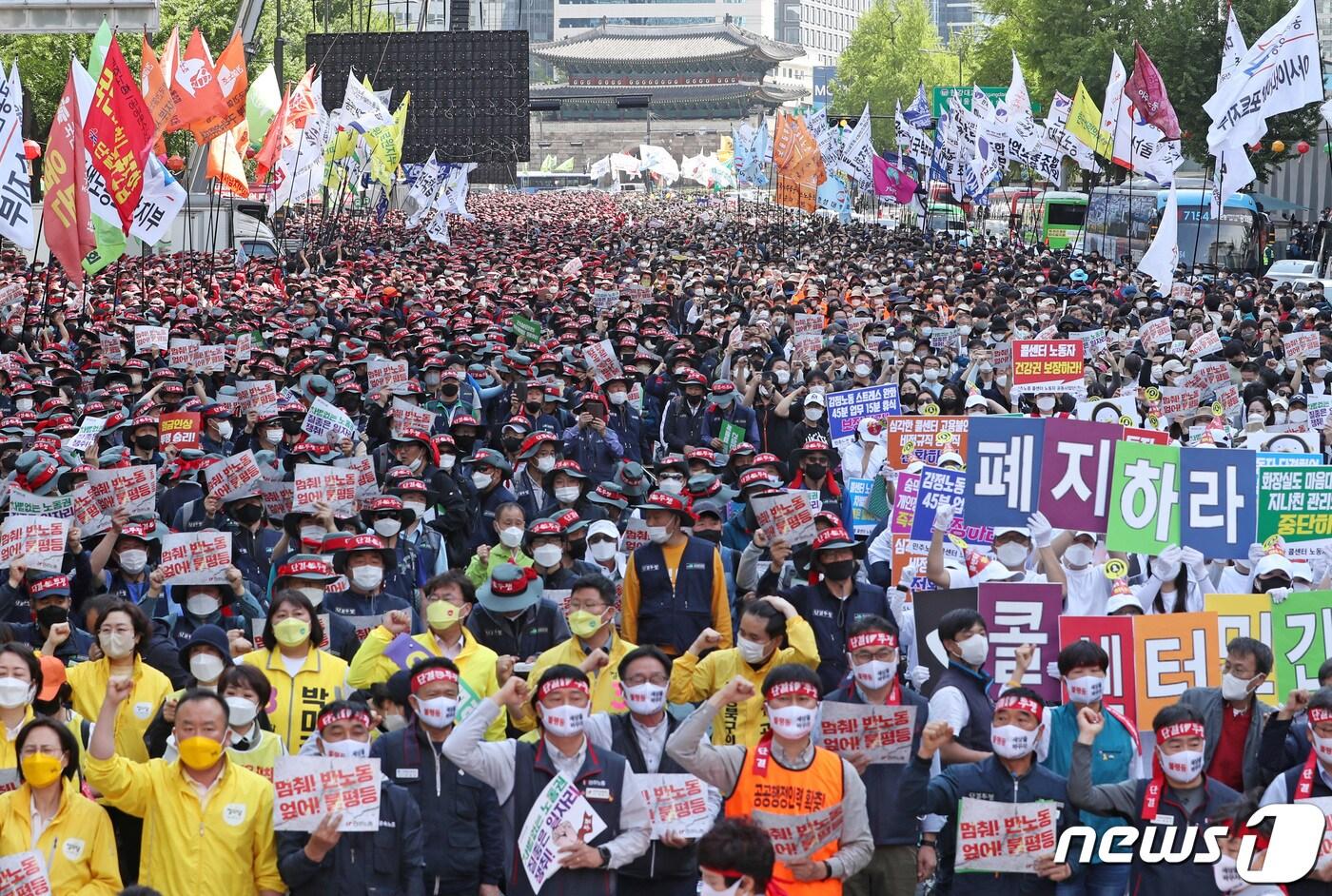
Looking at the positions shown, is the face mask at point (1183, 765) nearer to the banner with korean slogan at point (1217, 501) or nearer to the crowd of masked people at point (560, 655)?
the crowd of masked people at point (560, 655)

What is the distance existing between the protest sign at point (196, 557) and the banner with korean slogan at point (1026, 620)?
3438mm

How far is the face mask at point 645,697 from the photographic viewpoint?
261 inches

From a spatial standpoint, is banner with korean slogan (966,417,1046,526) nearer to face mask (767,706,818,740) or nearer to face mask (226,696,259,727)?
face mask (767,706,818,740)

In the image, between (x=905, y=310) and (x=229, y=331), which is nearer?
(x=229, y=331)

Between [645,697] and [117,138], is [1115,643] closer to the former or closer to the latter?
[645,697]

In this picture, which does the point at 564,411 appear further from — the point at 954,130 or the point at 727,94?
the point at 727,94

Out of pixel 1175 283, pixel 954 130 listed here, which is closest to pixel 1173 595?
pixel 1175 283

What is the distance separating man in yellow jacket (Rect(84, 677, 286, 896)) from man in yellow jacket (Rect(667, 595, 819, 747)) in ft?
6.11

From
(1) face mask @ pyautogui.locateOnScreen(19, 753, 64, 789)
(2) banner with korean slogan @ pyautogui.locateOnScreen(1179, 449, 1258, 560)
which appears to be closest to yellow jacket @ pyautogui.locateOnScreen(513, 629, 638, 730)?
(1) face mask @ pyautogui.locateOnScreen(19, 753, 64, 789)

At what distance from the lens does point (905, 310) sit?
72.9 feet

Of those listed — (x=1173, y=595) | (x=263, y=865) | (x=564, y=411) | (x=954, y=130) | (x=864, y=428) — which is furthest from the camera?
(x=954, y=130)

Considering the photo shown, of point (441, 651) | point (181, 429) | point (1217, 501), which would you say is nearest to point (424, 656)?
point (441, 651)

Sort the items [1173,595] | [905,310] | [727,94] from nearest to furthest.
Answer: [1173,595] → [905,310] → [727,94]

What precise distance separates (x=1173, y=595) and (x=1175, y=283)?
20.7 metres
